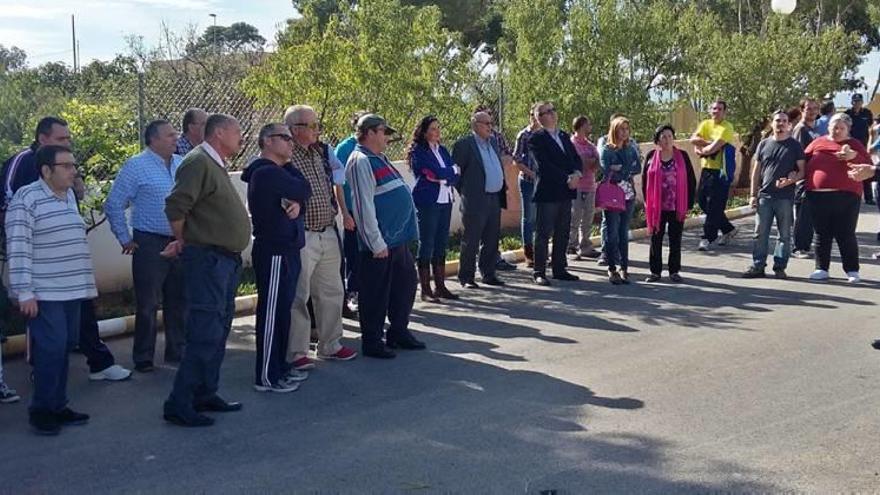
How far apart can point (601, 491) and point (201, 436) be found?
239 centimetres

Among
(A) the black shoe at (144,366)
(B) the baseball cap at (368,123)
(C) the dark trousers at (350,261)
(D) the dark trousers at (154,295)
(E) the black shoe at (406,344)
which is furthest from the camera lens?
(C) the dark trousers at (350,261)

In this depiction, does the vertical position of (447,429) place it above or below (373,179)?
below

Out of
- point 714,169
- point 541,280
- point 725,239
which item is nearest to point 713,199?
point 714,169

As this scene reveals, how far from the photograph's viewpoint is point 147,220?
714cm

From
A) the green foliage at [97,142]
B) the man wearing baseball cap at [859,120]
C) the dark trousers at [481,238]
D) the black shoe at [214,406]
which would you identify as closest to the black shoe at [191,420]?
the black shoe at [214,406]

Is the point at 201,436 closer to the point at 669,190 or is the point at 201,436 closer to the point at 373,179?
the point at 373,179

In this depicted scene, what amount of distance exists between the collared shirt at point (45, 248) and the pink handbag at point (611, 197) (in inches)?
234

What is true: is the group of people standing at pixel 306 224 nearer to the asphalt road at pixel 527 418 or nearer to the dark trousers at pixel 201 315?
the dark trousers at pixel 201 315

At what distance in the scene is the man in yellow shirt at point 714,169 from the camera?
1280cm

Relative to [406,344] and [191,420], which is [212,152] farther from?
[406,344]

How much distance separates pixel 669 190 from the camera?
1055cm

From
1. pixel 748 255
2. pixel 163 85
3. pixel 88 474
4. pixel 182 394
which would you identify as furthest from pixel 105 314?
pixel 748 255

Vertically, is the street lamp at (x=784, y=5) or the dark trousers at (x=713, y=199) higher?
the street lamp at (x=784, y=5)

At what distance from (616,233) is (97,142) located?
5.36m
